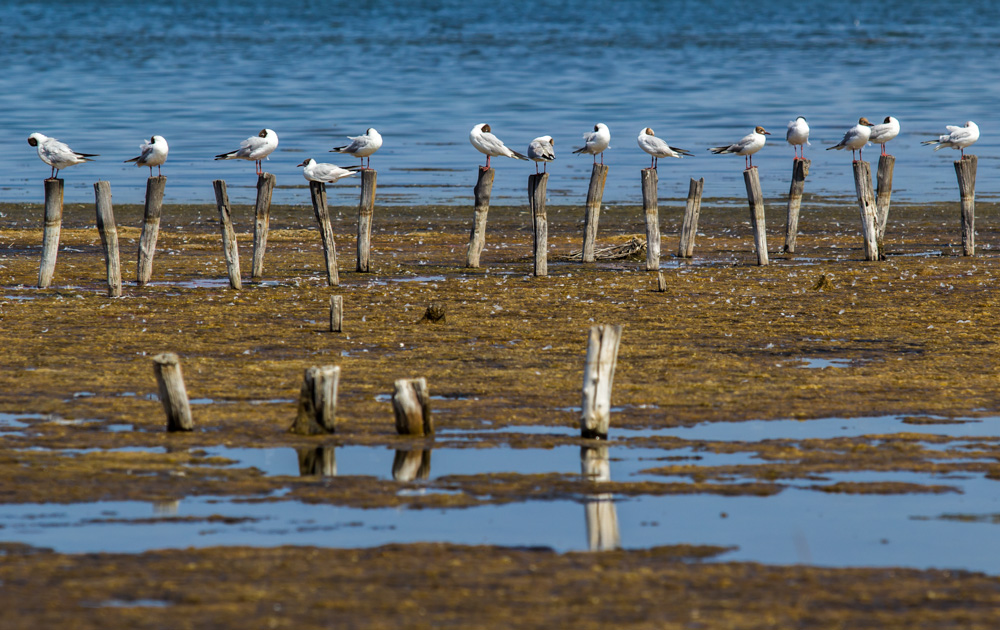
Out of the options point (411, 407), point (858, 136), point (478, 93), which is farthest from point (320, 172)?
point (478, 93)

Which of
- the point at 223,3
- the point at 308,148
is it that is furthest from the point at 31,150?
the point at 223,3

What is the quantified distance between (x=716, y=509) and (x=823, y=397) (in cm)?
378

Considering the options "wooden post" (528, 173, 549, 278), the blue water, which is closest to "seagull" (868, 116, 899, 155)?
the blue water

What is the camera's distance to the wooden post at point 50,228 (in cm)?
2064

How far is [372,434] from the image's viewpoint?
12141 millimetres

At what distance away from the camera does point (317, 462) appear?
11.4m

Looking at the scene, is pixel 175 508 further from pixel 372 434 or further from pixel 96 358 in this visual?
pixel 96 358

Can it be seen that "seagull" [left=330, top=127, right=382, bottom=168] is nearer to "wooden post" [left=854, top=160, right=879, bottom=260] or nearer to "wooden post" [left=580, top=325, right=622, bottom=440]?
"wooden post" [left=854, top=160, right=879, bottom=260]

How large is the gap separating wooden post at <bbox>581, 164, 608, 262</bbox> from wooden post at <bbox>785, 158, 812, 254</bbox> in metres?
3.68

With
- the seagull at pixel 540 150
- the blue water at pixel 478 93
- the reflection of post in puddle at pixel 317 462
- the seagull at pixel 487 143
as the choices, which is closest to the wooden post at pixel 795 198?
the seagull at pixel 540 150

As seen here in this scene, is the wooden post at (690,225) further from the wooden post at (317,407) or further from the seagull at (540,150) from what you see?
the wooden post at (317,407)

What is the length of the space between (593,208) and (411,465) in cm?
1320

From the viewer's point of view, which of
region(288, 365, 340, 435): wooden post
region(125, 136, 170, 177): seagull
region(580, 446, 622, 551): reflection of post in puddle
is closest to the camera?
region(580, 446, 622, 551): reflection of post in puddle

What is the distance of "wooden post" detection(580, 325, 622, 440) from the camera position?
39.4 feet
